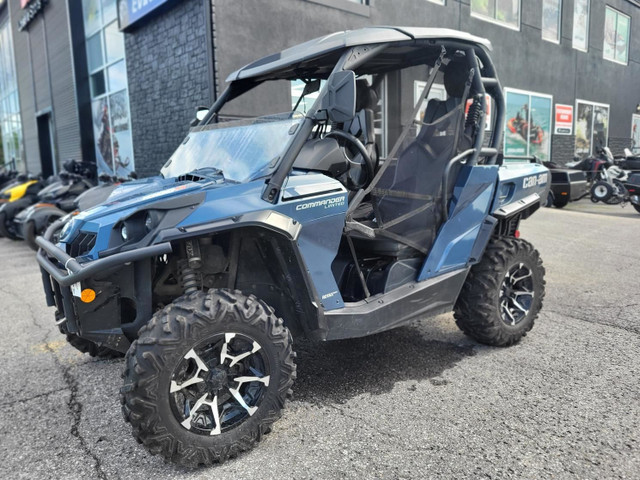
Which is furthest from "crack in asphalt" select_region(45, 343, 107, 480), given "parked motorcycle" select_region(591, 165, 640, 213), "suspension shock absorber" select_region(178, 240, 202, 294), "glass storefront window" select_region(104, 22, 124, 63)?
"parked motorcycle" select_region(591, 165, 640, 213)

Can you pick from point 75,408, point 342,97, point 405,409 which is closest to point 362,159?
point 342,97

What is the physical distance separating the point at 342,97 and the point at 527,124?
549 inches

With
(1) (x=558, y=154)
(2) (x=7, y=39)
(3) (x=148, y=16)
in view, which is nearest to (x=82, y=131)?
(3) (x=148, y=16)

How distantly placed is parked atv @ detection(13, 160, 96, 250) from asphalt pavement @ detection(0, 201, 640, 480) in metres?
3.44

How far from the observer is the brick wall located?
8825 mm

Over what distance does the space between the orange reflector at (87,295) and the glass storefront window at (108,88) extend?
974cm

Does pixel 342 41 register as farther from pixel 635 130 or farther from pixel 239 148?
pixel 635 130

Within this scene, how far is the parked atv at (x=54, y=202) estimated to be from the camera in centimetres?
785

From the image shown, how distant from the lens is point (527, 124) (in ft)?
49.2

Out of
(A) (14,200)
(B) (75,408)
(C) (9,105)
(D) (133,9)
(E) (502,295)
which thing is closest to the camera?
(B) (75,408)

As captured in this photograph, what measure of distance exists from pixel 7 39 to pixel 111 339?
2489 centimetres

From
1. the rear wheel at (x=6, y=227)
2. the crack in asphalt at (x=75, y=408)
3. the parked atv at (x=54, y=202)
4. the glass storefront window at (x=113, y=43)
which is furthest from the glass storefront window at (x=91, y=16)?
the crack in asphalt at (x=75, y=408)

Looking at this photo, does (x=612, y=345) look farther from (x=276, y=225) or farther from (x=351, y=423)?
(x=276, y=225)

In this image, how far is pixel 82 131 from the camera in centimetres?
1380
